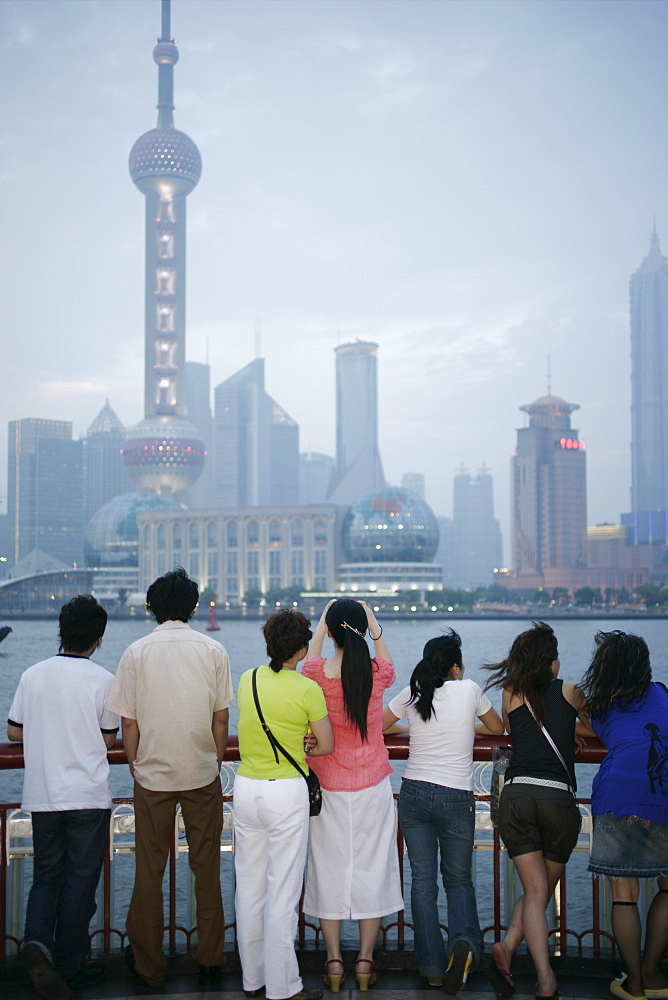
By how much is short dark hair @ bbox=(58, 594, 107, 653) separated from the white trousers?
3.48ft

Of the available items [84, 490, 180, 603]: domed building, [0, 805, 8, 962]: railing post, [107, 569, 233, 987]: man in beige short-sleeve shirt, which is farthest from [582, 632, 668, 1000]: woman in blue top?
[84, 490, 180, 603]: domed building

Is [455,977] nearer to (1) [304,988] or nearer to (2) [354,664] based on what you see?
(1) [304,988]

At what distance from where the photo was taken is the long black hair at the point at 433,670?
5203mm

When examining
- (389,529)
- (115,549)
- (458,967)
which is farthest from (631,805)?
(115,549)

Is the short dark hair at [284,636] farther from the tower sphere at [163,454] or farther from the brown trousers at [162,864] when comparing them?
the tower sphere at [163,454]

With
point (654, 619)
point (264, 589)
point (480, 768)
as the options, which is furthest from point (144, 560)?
point (480, 768)

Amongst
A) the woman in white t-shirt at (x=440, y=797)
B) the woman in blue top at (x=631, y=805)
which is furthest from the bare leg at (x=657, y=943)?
the woman in white t-shirt at (x=440, y=797)

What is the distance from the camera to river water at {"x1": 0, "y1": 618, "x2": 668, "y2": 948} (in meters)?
15.1

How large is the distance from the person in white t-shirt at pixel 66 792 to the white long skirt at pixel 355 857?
1.12 metres

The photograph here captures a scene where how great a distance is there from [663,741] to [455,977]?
1.53 m

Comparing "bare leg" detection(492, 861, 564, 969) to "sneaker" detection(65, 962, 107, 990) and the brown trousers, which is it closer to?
the brown trousers

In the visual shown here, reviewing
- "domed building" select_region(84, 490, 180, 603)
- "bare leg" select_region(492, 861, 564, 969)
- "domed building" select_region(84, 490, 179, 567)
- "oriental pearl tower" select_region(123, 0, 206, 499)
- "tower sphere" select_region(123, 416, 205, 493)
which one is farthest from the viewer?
"oriental pearl tower" select_region(123, 0, 206, 499)

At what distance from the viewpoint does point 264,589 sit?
147m

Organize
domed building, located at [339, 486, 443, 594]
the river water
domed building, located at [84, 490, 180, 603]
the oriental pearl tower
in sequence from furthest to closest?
the oriental pearl tower → domed building, located at [84, 490, 180, 603] → domed building, located at [339, 486, 443, 594] → the river water
